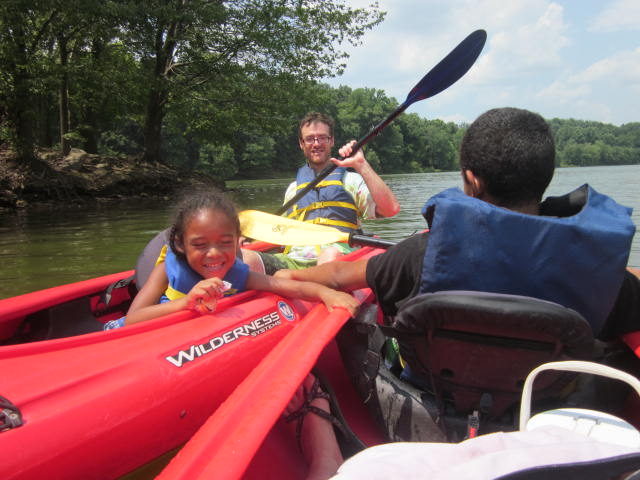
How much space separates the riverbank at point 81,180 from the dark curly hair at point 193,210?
1028 centimetres

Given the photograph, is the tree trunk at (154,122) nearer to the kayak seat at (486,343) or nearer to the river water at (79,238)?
the river water at (79,238)

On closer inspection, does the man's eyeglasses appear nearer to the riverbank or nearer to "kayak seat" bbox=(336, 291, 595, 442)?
"kayak seat" bbox=(336, 291, 595, 442)

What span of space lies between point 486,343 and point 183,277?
1.23 meters

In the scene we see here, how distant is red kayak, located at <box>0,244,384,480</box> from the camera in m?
1.24

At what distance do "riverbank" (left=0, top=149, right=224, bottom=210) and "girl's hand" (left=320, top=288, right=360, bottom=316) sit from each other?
10954mm

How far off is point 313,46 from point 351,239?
1304 centimetres

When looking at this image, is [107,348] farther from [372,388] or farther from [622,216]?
[622,216]

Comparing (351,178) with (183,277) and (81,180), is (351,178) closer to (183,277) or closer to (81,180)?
(183,277)

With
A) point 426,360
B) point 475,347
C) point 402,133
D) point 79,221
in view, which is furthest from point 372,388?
point 402,133

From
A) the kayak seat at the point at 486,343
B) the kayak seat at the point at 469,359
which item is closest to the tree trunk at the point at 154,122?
the kayak seat at the point at 469,359

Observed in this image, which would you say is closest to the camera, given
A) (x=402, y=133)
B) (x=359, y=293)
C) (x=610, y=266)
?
(x=610, y=266)

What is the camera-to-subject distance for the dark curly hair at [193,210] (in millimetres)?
1965

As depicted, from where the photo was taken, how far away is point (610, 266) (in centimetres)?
109

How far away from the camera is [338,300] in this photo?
167cm
